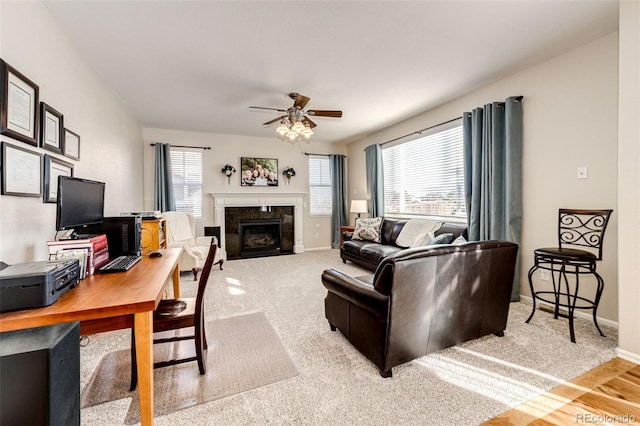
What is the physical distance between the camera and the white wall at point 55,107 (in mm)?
1641

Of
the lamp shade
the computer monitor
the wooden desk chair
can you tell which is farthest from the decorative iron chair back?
the computer monitor

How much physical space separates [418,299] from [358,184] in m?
4.88

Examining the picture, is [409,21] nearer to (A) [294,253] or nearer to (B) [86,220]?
(B) [86,220]

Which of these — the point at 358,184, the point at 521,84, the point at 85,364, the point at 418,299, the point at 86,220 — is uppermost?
the point at 521,84

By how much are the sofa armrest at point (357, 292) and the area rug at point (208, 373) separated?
0.62 m

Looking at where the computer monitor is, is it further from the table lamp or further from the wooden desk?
the table lamp

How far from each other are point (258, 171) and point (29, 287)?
5089 millimetres

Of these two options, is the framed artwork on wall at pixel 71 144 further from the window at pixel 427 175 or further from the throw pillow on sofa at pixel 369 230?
the window at pixel 427 175

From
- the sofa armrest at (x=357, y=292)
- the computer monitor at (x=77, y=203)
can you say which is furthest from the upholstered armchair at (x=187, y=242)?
the sofa armrest at (x=357, y=292)

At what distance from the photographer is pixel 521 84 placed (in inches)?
123

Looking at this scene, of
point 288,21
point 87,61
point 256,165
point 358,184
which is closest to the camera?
point 288,21

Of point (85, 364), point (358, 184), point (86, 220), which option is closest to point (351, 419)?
point (85, 364)

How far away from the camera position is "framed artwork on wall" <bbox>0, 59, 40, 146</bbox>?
1.55 m

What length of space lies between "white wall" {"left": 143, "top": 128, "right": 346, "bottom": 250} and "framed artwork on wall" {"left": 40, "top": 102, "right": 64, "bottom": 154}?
3282 mm
